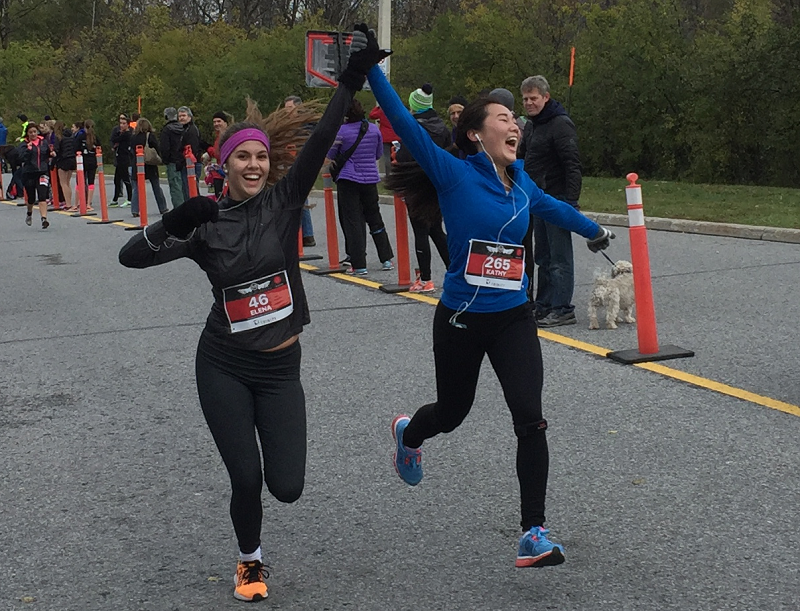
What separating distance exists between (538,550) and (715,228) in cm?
1214

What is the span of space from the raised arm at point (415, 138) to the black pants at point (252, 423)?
3.10 feet

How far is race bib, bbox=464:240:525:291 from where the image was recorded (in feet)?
15.5

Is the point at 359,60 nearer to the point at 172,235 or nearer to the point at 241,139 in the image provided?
the point at 241,139

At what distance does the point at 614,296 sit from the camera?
31.1 ft

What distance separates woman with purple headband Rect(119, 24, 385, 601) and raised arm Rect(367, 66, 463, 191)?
131 mm

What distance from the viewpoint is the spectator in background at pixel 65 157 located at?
79.6ft

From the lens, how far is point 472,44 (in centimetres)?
3428

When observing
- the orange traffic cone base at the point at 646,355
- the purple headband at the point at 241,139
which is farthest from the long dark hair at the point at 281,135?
the orange traffic cone base at the point at 646,355

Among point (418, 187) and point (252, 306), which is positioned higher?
point (418, 187)

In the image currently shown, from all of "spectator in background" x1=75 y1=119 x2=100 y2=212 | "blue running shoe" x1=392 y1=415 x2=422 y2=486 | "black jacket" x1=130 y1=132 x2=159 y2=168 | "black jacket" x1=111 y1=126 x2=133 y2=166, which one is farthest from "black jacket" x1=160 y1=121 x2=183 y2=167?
"blue running shoe" x1=392 y1=415 x2=422 y2=486

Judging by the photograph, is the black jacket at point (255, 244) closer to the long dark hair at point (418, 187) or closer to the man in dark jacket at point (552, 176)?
the long dark hair at point (418, 187)

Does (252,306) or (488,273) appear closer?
(252,306)

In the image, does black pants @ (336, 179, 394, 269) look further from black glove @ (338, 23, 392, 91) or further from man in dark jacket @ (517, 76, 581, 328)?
black glove @ (338, 23, 392, 91)

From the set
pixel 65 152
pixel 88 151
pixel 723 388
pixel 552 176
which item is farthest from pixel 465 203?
pixel 88 151
